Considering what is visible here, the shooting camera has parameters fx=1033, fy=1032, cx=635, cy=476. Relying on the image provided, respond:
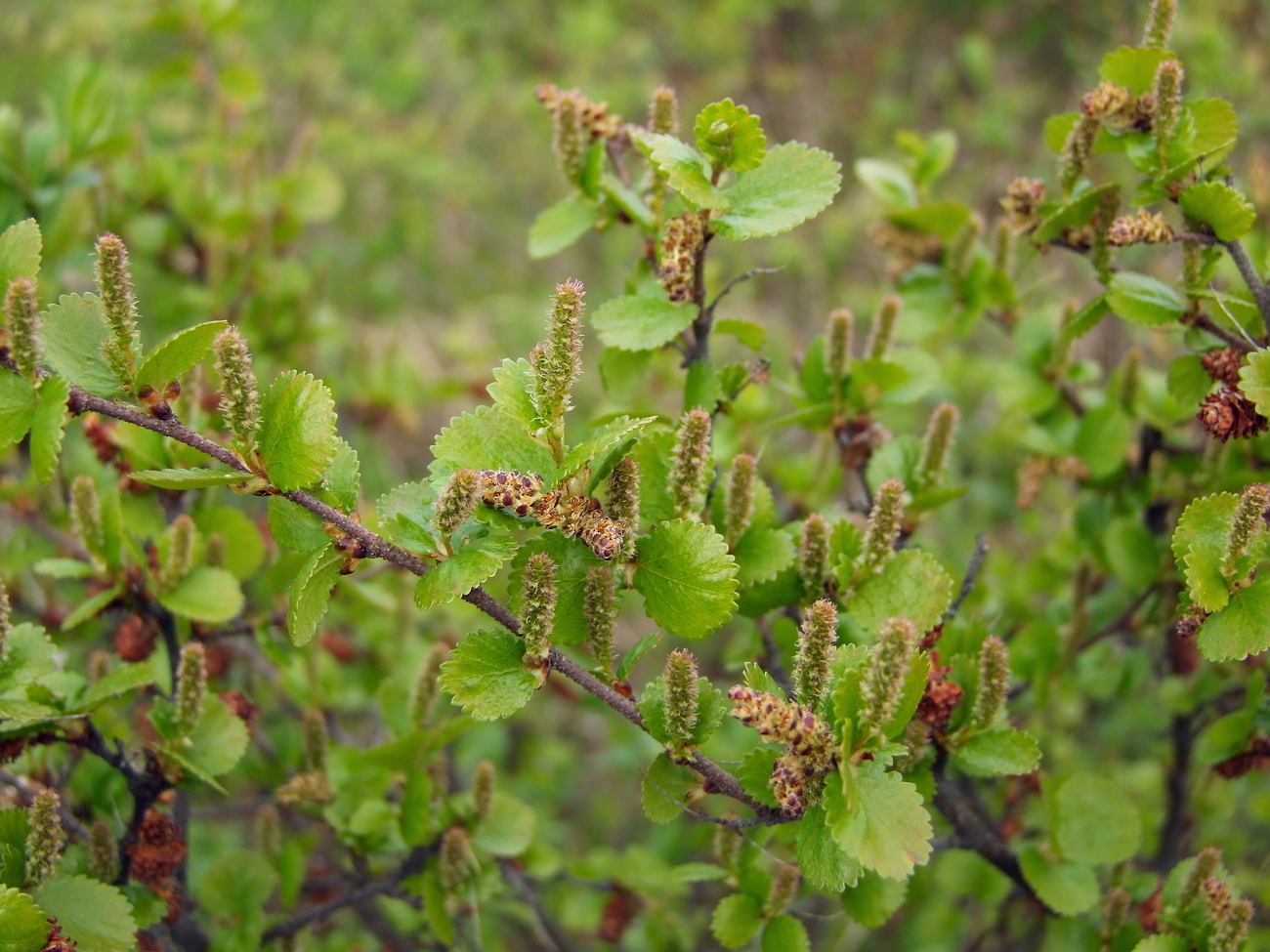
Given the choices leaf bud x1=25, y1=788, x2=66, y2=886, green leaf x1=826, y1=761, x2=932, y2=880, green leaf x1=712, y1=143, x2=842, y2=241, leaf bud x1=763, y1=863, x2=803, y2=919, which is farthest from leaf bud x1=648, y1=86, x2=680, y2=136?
leaf bud x1=25, y1=788, x2=66, y2=886

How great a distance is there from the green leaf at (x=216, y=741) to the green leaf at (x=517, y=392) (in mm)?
522

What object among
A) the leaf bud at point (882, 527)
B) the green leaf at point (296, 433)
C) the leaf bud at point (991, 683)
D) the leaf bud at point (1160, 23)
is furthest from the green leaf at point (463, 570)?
the leaf bud at point (1160, 23)

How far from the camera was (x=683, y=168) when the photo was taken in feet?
2.99

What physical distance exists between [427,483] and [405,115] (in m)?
3.81

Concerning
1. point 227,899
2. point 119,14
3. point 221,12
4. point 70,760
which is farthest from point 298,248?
point 227,899

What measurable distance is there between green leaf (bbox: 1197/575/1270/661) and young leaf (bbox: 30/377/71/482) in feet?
3.19

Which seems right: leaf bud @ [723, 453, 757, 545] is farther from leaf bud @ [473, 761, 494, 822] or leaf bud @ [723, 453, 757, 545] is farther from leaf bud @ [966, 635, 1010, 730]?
leaf bud @ [473, 761, 494, 822]

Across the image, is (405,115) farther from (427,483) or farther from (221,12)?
(427,483)

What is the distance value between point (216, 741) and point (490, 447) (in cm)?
50

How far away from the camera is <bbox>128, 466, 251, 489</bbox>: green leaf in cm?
78

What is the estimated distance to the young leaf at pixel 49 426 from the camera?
2.62 ft

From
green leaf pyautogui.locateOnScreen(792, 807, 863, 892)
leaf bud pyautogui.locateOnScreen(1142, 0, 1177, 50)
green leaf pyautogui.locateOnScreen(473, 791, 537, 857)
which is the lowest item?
green leaf pyautogui.locateOnScreen(473, 791, 537, 857)

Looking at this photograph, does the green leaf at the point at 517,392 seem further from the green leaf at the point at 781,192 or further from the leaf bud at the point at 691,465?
the green leaf at the point at 781,192

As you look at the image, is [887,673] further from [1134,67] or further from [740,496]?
[1134,67]
